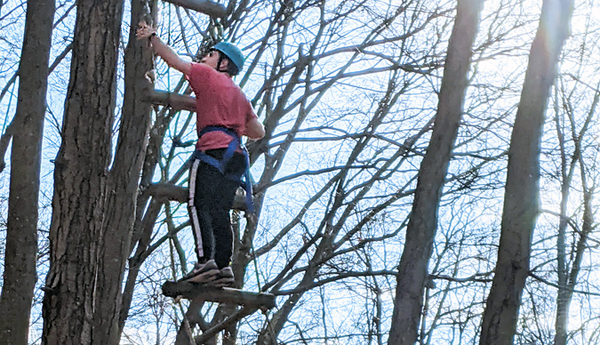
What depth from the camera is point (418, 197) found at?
613 centimetres

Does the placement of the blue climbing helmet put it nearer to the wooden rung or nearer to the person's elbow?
the person's elbow

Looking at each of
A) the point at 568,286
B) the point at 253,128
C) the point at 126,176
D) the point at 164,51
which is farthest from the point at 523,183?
the point at 126,176

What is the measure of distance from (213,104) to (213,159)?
337 millimetres

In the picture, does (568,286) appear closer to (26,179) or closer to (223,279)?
(223,279)

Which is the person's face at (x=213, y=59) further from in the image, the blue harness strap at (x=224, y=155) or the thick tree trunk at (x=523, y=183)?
the thick tree trunk at (x=523, y=183)

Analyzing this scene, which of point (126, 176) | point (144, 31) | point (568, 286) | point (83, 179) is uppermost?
point (144, 31)

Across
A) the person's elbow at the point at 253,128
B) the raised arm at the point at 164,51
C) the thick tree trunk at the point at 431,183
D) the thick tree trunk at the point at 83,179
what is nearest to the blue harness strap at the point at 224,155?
the person's elbow at the point at 253,128

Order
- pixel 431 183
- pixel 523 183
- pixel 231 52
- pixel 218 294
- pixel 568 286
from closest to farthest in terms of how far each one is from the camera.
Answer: pixel 218 294, pixel 231 52, pixel 523 183, pixel 431 183, pixel 568 286

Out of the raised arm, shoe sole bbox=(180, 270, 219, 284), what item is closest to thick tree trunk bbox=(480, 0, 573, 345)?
shoe sole bbox=(180, 270, 219, 284)

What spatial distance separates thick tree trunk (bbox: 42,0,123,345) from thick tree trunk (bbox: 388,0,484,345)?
7.29 ft

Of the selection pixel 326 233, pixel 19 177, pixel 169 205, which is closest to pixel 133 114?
pixel 19 177

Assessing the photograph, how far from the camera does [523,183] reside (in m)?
5.70

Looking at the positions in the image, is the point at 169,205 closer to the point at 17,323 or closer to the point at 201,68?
the point at 17,323

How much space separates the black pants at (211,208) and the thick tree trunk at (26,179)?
2348 millimetres
